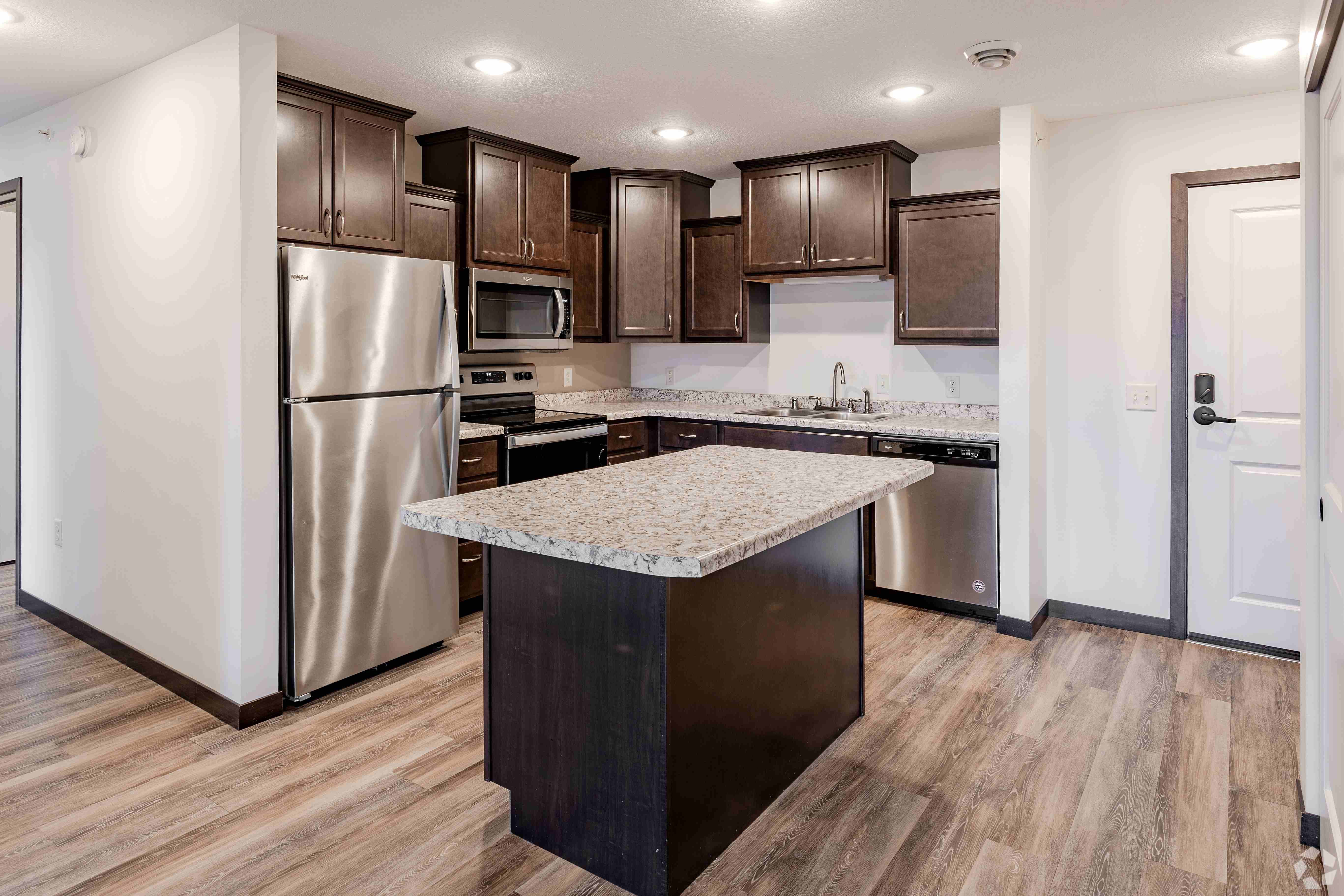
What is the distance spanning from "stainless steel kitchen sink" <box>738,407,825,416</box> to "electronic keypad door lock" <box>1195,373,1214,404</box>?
1759 mm

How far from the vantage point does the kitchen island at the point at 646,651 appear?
1.72 metres

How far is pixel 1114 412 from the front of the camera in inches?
148

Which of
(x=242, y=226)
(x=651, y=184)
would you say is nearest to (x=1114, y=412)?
(x=651, y=184)

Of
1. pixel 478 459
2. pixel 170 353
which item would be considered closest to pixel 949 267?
pixel 478 459

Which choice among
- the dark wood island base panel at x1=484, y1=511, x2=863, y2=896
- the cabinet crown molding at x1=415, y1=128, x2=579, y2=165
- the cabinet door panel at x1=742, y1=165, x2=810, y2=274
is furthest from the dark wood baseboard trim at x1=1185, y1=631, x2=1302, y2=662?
the cabinet crown molding at x1=415, y1=128, x2=579, y2=165

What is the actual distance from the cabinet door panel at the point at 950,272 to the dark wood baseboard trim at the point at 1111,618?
51.4 inches

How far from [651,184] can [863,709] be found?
3.22 metres

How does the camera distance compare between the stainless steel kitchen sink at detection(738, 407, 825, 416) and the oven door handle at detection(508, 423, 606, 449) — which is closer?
the oven door handle at detection(508, 423, 606, 449)

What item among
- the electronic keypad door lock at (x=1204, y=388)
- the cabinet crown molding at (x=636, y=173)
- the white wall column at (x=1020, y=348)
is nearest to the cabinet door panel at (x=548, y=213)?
the cabinet crown molding at (x=636, y=173)

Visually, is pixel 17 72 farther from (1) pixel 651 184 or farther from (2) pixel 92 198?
(1) pixel 651 184

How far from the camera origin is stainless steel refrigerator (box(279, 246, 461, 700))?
2.88 metres

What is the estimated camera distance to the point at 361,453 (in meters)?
3.06

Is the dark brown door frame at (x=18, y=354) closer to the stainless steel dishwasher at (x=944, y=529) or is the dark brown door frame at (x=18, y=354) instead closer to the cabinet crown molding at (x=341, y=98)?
the cabinet crown molding at (x=341, y=98)

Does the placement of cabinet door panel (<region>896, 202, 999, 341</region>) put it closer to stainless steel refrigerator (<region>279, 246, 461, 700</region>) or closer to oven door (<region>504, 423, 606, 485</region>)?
oven door (<region>504, 423, 606, 485</region>)
